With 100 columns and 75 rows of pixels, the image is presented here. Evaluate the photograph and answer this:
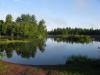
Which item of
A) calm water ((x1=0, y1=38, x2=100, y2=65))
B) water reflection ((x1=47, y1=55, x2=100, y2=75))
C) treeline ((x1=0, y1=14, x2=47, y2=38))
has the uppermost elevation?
treeline ((x1=0, y1=14, x2=47, y2=38))

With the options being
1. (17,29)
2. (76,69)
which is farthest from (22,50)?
(17,29)

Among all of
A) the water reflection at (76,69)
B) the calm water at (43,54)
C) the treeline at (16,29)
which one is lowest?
the calm water at (43,54)

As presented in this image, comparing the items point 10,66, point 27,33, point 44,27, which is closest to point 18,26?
point 27,33

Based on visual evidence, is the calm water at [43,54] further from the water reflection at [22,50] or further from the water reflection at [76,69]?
the water reflection at [76,69]

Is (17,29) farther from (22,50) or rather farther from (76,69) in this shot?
(76,69)

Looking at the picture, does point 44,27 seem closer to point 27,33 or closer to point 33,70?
point 27,33

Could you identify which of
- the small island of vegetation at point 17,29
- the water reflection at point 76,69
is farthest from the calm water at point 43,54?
the small island of vegetation at point 17,29

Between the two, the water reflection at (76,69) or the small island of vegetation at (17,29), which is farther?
the small island of vegetation at (17,29)

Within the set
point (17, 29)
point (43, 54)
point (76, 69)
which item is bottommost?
point (43, 54)

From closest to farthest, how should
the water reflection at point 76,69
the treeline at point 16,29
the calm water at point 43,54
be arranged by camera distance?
the water reflection at point 76,69, the calm water at point 43,54, the treeline at point 16,29

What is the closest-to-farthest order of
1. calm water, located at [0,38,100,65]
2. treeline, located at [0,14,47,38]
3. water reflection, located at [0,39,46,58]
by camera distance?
calm water, located at [0,38,100,65] < water reflection, located at [0,39,46,58] < treeline, located at [0,14,47,38]

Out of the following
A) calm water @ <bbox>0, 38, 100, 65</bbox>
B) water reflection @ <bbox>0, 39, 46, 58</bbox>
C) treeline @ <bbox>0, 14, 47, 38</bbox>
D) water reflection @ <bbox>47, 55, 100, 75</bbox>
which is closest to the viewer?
water reflection @ <bbox>47, 55, 100, 75</bbox>

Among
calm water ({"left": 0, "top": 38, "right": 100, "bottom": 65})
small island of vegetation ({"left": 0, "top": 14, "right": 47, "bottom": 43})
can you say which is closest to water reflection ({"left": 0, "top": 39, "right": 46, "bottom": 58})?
calm water ({"left": 0, "top": 38, "right": 100, "bottom": 65})

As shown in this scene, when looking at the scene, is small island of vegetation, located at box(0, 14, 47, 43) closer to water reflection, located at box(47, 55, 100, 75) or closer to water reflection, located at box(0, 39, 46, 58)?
water reflection, located at box(0, 39, 46, 58)
